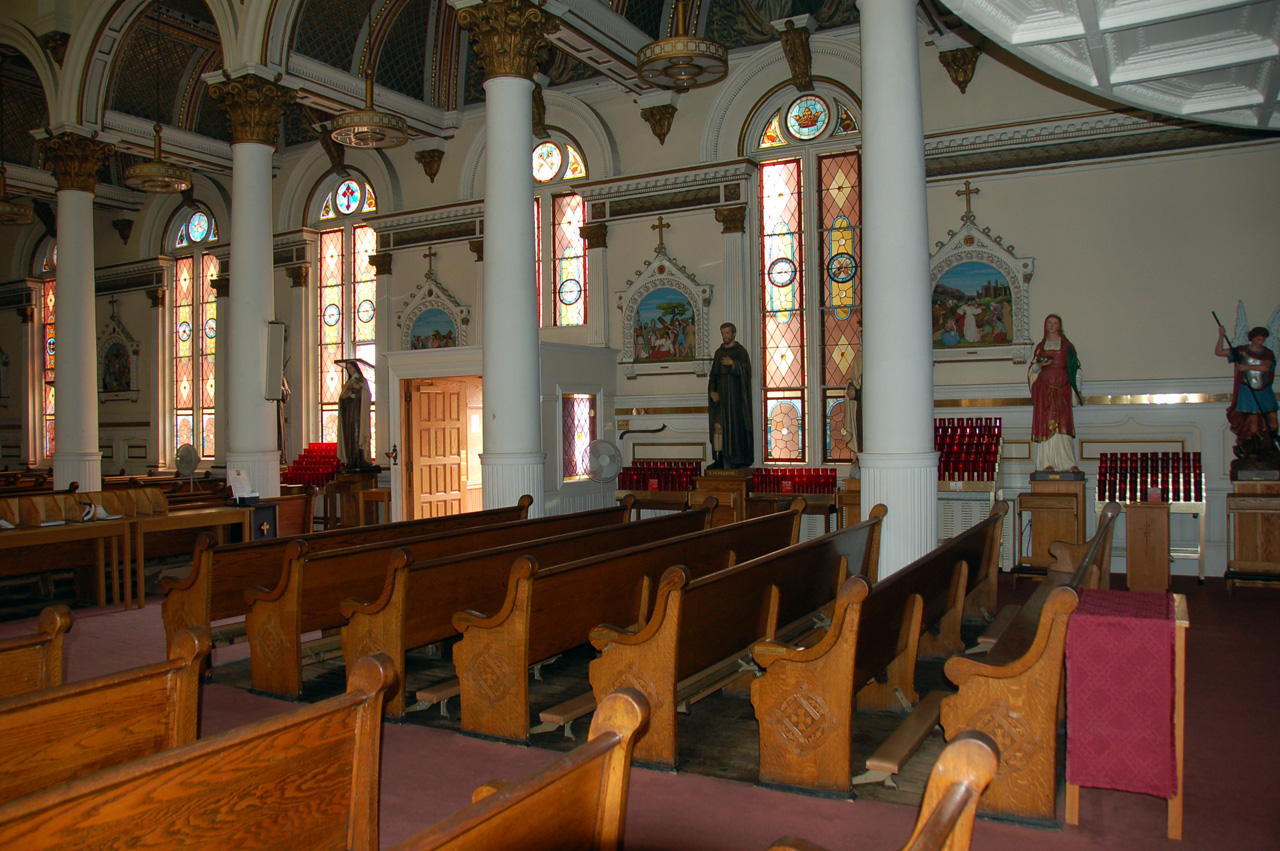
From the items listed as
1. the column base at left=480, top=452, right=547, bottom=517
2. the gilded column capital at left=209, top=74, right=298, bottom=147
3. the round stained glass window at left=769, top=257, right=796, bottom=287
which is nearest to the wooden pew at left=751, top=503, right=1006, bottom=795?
the column base at left=480, top=452, right=547, bottom=517

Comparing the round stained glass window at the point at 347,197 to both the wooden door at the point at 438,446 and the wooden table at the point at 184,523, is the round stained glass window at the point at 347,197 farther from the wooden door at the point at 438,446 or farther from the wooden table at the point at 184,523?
the wooden table at the point at 184,523

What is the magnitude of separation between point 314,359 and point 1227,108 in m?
13.8

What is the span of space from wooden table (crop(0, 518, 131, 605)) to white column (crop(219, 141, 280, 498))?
219 cm

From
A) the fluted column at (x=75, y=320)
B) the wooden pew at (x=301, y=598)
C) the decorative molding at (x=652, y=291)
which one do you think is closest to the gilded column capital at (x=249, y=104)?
the fluted column at (x=75, y=320)

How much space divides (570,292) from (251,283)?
448 centimetres

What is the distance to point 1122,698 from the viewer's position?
11.7ft

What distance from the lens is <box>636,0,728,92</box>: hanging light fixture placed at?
28.9 ft

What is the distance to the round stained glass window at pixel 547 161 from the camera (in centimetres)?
1378

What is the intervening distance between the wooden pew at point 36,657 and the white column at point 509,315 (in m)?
5.36

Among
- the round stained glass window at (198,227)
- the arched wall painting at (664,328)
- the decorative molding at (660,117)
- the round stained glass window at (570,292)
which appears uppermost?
the decorative molding at (660,117)

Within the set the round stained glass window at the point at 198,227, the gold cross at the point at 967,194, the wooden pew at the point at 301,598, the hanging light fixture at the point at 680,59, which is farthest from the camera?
the round stained glass window at the point at 198,227

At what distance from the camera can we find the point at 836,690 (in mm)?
3941

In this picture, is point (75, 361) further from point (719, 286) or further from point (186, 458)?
point (719, 286)

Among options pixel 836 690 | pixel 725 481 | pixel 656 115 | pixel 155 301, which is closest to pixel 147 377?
pixel 155 301
